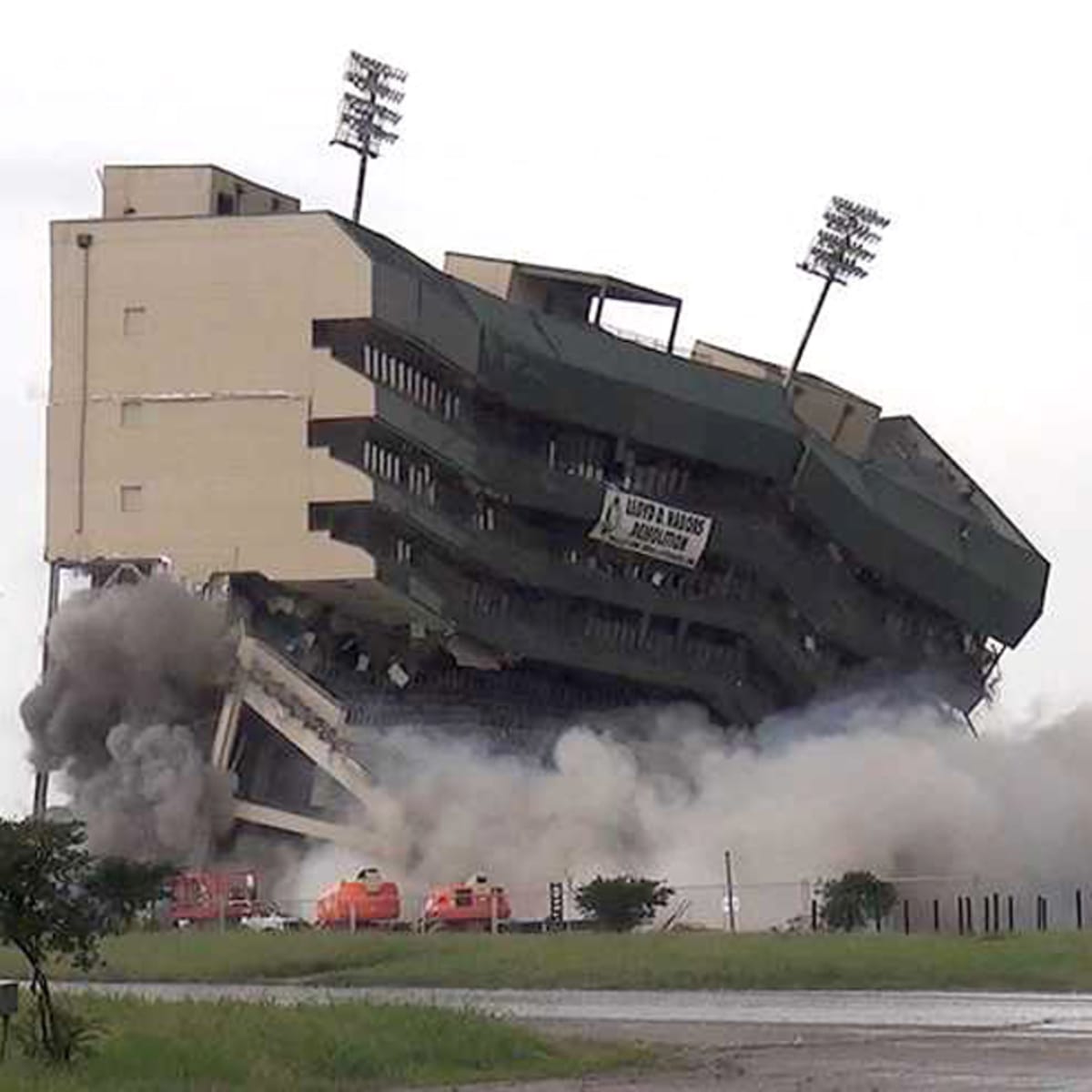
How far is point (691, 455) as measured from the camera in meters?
112

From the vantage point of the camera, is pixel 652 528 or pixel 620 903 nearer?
pixel 620 903

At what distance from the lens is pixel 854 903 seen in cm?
7600

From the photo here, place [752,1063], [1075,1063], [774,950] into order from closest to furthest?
[1075,1063], [752,1063], [774,950]

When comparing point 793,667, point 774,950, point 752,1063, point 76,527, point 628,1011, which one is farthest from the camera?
point 793,667

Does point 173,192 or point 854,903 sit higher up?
point 173,192

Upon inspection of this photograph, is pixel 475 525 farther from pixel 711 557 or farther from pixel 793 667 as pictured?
pixel 793 667

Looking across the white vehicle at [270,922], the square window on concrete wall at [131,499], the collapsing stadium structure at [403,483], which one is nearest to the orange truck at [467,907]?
the white vehicle at [270,922]

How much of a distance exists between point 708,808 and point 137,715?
21.3 metres

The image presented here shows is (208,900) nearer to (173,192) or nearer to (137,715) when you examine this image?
(137,715)

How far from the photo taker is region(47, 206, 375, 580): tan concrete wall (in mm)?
96750


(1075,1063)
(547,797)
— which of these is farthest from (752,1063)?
(547,797)

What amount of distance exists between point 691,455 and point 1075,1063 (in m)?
82.2

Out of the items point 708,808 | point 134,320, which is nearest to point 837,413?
point 708,808

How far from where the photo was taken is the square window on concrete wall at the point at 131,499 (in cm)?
9981
